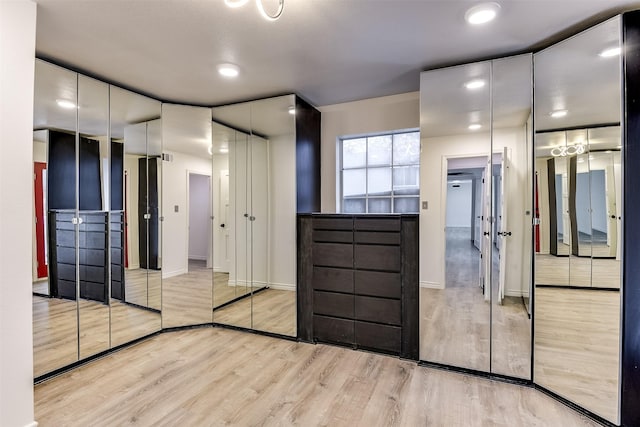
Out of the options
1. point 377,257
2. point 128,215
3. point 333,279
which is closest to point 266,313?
point 333,279

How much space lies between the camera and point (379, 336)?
296 cm

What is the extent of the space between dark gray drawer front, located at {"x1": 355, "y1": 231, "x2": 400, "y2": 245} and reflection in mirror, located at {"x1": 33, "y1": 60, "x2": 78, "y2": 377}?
8.31ft

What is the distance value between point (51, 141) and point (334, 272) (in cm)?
265

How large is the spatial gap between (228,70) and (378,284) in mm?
2381

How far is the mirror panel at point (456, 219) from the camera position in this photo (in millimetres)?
2656

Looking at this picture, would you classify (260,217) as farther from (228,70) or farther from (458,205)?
(458,205)

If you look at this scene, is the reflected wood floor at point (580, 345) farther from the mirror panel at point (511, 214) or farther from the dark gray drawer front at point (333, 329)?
the dark gray drawer front at point (333, 329)

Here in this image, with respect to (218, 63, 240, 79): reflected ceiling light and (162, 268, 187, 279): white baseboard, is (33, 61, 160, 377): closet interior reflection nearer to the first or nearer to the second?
(162, 268, 187, 279): white baseboard

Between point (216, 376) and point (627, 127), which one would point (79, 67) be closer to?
point (216, 376)

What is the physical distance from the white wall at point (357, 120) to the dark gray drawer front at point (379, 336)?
1475 millimetres

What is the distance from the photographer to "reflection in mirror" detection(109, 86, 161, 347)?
302 centimetres

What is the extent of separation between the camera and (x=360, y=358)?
9.45 ft

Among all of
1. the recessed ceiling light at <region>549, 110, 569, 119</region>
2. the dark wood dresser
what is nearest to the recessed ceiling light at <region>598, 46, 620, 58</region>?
the recessed ceiling light at <region>549, 110, 569, 119</region>

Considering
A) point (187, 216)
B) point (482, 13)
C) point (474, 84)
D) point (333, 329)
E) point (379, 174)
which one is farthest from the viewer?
point (379, 174)
